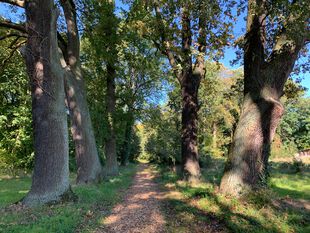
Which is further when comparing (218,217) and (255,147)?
(255,147)

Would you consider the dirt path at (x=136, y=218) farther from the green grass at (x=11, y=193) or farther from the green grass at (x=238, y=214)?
the green grass at (x=11, y=193)

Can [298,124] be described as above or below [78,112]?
above

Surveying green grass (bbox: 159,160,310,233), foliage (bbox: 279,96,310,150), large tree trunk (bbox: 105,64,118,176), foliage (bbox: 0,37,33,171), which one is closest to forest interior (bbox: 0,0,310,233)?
green grass (bbox: 159,160,310,233)

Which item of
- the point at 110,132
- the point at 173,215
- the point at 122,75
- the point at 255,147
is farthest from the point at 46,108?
the point at 122,75

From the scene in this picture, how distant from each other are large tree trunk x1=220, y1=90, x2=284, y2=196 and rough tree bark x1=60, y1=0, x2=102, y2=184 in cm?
609

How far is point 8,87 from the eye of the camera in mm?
19000

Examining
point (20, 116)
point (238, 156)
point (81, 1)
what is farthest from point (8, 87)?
point (238, 156)

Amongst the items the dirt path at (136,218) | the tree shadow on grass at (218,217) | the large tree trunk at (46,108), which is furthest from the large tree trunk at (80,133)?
the tree shadow on grass at (218,217)

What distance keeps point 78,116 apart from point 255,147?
23.9 ft

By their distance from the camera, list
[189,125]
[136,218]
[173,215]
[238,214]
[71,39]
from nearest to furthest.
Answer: [238,214] < [136,218] < [173,215] < [71,39] < [189,125]

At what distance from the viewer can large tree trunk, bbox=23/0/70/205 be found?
7365mm

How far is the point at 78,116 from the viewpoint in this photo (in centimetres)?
1164

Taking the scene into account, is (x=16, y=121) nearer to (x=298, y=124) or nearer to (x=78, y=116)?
(x=78, y=116)

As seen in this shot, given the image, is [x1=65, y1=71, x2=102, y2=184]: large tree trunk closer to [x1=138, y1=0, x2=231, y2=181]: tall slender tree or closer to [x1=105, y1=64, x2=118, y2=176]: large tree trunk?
[x1=138, y1=0, x2=231, y2=181]: tall slender tree
